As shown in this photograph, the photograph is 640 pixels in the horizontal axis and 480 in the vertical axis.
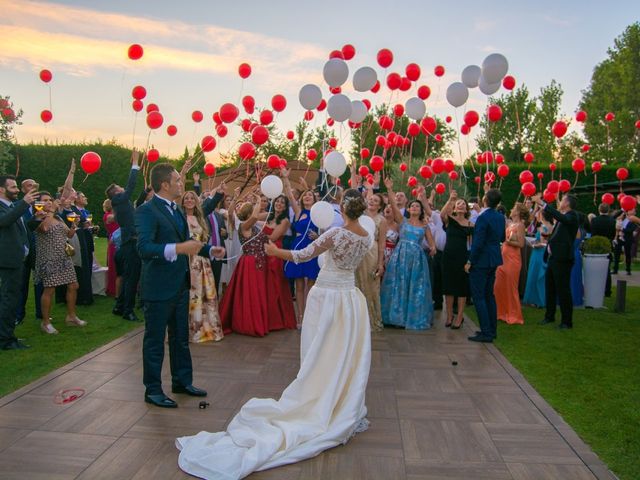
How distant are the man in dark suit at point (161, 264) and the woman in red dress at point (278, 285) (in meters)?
2.63

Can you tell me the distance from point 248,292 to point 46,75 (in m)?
4.87

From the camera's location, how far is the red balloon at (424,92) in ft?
27.5

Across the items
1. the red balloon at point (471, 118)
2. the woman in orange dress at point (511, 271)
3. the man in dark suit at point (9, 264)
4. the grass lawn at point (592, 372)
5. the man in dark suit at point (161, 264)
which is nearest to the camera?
the grass lawn at point (592, 372)

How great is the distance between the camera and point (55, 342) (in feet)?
19.7

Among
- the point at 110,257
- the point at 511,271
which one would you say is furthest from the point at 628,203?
the point at 110,257

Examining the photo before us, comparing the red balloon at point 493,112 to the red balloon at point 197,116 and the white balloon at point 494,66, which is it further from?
the red balloon at point 197,116

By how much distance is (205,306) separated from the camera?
6250 millimetres

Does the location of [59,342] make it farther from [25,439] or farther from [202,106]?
[202,106]

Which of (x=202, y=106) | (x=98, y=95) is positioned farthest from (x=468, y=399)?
(x=202, y=106)

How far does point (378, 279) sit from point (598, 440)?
12.9 feet

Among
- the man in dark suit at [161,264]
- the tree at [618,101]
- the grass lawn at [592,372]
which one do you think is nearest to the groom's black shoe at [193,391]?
the man in dark suit at [161,264]

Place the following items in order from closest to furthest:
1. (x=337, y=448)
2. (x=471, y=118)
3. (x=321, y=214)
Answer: (x=337, y=448) < (x=321, y=214) < (x=471, y=118)

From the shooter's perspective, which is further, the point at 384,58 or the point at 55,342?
the point at 384,58

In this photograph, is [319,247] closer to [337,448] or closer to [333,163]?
[337,448]
